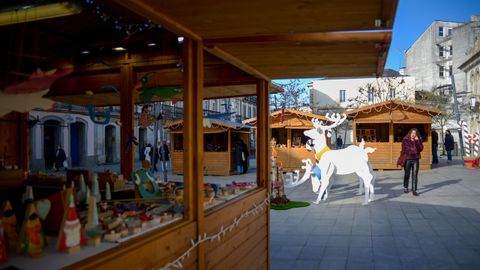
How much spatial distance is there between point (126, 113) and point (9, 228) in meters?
3.63

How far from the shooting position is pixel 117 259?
1.99 meters

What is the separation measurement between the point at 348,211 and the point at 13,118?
21.3 feet

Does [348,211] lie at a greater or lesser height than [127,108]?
lesser

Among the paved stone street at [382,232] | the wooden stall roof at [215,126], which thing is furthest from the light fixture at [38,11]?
the wooden stall roof at [215,126]

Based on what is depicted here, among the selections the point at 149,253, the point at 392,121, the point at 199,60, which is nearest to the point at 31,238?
the point at 149,253

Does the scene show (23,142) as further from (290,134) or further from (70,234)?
(290,134)

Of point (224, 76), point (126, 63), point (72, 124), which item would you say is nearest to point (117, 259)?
point (224, 76)

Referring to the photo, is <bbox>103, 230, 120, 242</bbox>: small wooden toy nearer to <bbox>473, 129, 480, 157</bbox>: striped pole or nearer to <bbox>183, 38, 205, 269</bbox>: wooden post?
<bbox>183, 38, 205, 269</bbox>: wooden post

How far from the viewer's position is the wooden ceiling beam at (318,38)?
9.76ft

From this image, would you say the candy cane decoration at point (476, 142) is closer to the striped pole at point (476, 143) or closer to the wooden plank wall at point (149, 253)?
the striped pole at point (476, 143)

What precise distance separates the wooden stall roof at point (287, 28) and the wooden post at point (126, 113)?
213 cm

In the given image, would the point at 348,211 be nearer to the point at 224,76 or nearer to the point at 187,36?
the point at 224,76

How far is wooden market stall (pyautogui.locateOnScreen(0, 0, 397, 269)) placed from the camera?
2373mm

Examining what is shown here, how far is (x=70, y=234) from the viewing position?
202 centimetres
